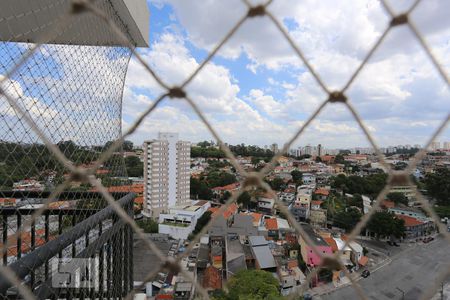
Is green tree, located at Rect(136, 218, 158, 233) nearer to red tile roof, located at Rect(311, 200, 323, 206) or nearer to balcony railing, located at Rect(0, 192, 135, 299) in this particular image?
red tile roof, located at Rect(311, 200, 323, 206)

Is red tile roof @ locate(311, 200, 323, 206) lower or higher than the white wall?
lower

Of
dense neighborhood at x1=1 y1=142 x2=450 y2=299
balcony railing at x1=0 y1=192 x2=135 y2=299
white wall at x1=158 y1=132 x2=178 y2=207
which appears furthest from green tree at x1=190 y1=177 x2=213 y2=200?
balcony railing at x1=0 y1=192 x2=135 y2=299

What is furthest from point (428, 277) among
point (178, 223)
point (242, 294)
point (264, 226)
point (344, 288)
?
point (178, 223)

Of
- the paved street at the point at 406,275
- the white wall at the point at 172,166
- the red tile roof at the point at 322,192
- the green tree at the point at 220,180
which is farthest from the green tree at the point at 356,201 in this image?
the white wall at the point at 172,166

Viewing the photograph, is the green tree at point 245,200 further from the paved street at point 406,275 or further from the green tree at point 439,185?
the green tree at point 439,185

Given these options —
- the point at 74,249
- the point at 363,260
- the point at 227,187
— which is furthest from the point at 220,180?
the point at 74,249

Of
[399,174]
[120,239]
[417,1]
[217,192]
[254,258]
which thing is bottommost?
[254,258]

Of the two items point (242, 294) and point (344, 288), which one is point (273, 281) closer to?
point (242, 294)
